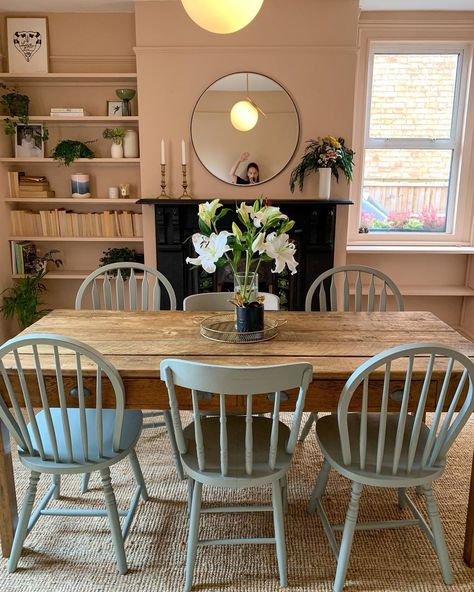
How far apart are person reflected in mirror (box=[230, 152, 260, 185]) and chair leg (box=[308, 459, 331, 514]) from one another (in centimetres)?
247

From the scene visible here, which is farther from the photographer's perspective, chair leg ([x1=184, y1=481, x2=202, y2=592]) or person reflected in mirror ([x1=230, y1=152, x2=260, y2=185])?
person reflected in mirror ([x1=230, y1=152, x2=260, y2=185])

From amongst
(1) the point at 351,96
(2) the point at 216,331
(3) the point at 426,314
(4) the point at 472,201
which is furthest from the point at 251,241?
(4) the point at 472,201

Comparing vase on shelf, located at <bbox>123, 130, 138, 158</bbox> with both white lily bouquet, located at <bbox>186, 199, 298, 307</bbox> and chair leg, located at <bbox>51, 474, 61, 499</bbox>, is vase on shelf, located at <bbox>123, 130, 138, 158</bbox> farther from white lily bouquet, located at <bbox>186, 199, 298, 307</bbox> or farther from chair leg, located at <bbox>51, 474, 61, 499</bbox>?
chair leg, located at <bbox>51, 474, 61, 499</bbox>

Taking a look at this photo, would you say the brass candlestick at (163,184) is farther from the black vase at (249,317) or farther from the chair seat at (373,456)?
the chair seat at (373,456)

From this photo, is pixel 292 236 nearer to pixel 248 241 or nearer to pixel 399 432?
pixel 248 241

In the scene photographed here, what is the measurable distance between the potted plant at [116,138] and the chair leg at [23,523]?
2787 millimetres

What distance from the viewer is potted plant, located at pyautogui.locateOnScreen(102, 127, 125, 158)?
12.8 ft

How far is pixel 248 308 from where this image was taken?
77.1 inches

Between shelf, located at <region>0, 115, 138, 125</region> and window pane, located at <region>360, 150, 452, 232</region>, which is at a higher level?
shelf, located at <region>0, 115, 138, 125</region>

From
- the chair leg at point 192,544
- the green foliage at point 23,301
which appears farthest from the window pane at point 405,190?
the chair leg at point 192,544

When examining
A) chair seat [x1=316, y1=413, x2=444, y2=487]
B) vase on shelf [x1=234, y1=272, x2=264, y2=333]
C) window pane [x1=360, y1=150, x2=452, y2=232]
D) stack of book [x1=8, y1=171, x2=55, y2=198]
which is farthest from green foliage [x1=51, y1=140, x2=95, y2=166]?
chair seat [x1=316, y1=413, x2=444, y2=487]

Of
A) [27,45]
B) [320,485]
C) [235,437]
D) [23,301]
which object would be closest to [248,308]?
[235,437]

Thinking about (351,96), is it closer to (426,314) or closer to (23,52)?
(426,314)

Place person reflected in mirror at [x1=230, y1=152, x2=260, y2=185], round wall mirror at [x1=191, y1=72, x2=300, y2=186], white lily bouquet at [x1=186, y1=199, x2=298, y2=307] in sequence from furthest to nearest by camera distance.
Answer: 1. person reflected in mirror at [x1=230, y1=152, x2=260, y2=185]
2. round wall mirror at [x1=191, y1=72, x2=300, y2=186]
3. white lily bouquet at [x1=186, y1=199, x2=298, y2=307]
